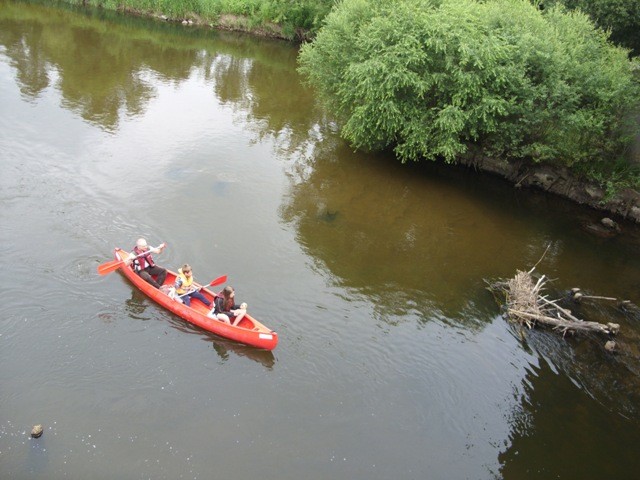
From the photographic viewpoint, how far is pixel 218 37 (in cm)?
4594

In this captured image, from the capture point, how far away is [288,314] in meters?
15.6

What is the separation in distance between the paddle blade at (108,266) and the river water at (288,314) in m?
0.50

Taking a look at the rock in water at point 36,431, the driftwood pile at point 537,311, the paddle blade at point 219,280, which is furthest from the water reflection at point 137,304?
the driftwood pile at point 537,311

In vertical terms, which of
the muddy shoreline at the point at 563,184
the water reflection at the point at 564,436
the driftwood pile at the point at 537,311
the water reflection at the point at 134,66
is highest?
the muddy shoreline at the point at 563,184

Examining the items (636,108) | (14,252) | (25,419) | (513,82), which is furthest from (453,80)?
(25,419)

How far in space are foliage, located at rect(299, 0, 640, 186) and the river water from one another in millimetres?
2638

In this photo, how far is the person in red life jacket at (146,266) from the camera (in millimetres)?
15557

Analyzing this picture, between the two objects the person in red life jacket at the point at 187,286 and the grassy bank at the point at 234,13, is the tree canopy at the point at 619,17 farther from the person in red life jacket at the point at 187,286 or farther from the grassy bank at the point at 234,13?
the person in red life jacket at the point at 187,286

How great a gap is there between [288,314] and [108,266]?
5147 mm

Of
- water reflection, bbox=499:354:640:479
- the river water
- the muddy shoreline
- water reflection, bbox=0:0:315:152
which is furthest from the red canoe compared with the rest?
the muddy shoreline

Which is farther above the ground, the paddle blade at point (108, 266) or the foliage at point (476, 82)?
the foliage at point (476, 82)

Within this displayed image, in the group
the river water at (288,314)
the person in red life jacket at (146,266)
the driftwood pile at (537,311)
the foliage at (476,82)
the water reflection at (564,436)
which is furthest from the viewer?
the foliage at (476,82)

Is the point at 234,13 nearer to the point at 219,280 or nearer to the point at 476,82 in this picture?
the point at 476,82

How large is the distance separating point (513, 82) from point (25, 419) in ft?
67.0
